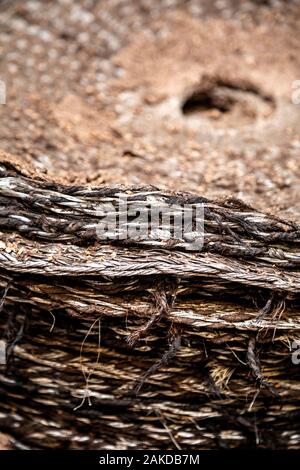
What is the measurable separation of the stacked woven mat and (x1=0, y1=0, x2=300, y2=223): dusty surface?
217mm

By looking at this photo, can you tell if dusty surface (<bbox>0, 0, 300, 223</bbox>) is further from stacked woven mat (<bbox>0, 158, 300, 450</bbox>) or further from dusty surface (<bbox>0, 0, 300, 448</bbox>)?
stacked woven mat (<bbox>0, 158, 300, 450</bbox>)

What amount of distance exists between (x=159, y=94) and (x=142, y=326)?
3.07 feet

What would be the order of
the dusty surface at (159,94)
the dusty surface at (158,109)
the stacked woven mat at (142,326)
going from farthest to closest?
the dusty surface at (159,94)
the dusty surface at (158,109)
the stacked woven mat at (142,326)

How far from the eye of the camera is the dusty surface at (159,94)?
1121 mm

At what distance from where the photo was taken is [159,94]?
149 cm

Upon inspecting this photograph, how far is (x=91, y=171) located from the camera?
41.8 inches

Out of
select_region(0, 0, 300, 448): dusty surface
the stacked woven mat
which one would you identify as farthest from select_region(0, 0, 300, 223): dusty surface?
the stacked woven mat

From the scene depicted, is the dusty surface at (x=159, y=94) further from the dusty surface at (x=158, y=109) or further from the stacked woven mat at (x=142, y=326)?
the stacked woven mat at (x=142, y=326)

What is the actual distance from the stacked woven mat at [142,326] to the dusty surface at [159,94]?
0.22 metres

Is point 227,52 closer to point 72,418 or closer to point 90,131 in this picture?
point 90,131

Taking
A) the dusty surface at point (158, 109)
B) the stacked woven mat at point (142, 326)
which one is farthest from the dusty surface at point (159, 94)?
the stacked woven mat at point (142, 326)

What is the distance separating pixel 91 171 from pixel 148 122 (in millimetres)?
378

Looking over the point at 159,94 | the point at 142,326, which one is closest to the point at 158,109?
the point at 159,94

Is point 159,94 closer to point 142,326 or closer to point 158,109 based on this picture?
point 158,109
